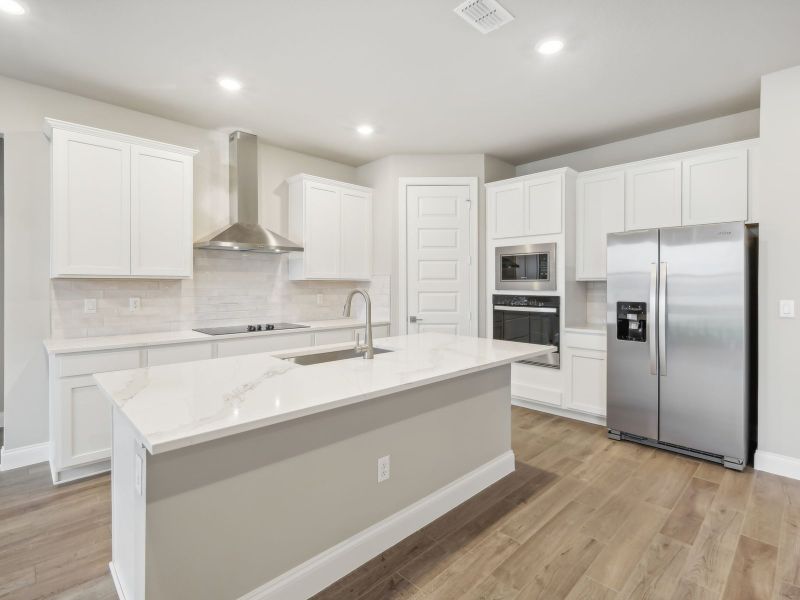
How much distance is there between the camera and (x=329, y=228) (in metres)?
4.55

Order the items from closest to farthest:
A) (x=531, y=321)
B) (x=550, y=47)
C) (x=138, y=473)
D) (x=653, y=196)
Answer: (x=138, y=473)
(x=550, y=47)
(x=653, y=196)
(x=531, y=321)

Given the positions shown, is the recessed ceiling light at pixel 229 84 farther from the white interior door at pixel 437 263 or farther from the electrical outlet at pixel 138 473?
the electrical outlet at pixel 138 473

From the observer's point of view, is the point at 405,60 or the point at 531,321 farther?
the point at 531,321

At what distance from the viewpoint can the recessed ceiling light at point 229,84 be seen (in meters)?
3.02

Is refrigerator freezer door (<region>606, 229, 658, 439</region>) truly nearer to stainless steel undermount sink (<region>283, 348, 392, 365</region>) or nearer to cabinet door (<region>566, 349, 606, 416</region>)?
cabinet door (<region>566, 349, 606, 416</region>)

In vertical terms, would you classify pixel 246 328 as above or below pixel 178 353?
above

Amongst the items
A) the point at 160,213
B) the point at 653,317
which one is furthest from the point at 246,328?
the point at 653,317

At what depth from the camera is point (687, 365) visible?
3.13m

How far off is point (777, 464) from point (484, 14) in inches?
135

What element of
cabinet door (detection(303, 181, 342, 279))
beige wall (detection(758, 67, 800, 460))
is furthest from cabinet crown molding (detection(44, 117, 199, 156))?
beige wall (detection(758, 67, 800, 460))

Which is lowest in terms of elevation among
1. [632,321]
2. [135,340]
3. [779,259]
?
[135,340]

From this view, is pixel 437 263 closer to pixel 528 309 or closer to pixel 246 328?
pixel 528 309

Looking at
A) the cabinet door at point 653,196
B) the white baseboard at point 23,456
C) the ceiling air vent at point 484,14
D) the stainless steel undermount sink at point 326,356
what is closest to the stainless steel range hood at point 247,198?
the stainless steel undermount sink at point 326,356

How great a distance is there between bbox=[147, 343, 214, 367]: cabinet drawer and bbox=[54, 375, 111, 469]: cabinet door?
Result: 0.39 m
